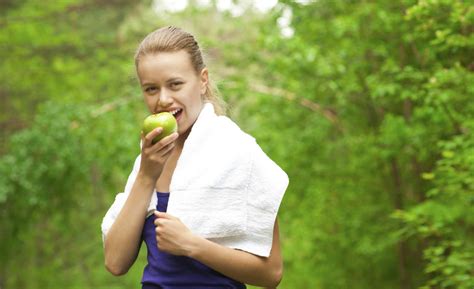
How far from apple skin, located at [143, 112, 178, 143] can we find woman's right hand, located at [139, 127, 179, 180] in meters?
0.01

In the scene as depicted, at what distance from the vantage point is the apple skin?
2359 millimetres

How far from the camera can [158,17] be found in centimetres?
Answer: 1827

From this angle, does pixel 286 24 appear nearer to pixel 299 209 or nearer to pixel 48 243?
pixel 299 209

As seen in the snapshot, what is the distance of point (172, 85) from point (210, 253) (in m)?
0.51

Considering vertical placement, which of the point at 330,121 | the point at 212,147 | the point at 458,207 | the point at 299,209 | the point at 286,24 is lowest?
the point at 212,147

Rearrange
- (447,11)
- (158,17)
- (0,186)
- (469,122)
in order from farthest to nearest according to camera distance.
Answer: (158,17), (0,186), (447,11), (469,122)

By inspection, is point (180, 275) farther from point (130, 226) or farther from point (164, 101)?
point (164, 101)

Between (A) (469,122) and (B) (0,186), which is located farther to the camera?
(B) (0,186)

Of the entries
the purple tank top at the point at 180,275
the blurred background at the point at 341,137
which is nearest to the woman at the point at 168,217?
the purple tank top at the point at 180,275

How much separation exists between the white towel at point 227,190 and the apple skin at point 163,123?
8 cm

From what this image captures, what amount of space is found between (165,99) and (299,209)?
6.78 meters

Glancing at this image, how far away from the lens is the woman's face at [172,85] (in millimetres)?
2432

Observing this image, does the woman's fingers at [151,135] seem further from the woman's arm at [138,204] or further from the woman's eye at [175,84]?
the woman's eye at [175,84]

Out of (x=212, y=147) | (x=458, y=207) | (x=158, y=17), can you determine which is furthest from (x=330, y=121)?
(x=158, y=17)
